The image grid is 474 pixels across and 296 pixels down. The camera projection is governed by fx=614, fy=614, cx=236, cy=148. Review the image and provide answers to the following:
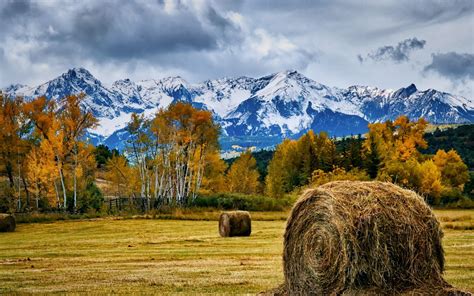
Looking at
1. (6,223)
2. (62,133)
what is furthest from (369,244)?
(62,133)

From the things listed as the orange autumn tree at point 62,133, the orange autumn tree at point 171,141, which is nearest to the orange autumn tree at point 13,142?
the orange autumn tree at point 62,133

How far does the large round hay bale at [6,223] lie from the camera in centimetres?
4446

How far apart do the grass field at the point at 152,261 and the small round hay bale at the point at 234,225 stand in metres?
1.09

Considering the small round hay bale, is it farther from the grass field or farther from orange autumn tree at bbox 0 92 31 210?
orange autumn tree at bbox 0 92 31 210

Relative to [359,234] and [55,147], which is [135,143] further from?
[359,234]

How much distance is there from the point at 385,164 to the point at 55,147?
46.1 metres

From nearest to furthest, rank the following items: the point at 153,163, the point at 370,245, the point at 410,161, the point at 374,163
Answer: the point at 370,245 → the point at 153,163 → the point at 374,163 → the point at 410,161

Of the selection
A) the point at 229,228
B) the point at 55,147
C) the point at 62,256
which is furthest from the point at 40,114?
the point at 62,256

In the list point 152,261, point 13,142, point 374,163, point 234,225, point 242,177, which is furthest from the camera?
point 242,177

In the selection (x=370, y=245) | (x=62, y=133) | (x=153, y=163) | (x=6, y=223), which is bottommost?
(x=370, y=245)

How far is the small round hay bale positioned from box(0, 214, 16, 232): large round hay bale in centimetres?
1720

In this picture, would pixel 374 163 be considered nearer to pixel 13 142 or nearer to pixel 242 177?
pixel 242 177

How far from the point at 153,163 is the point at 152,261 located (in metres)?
51.1

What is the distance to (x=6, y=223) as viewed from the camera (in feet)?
147
